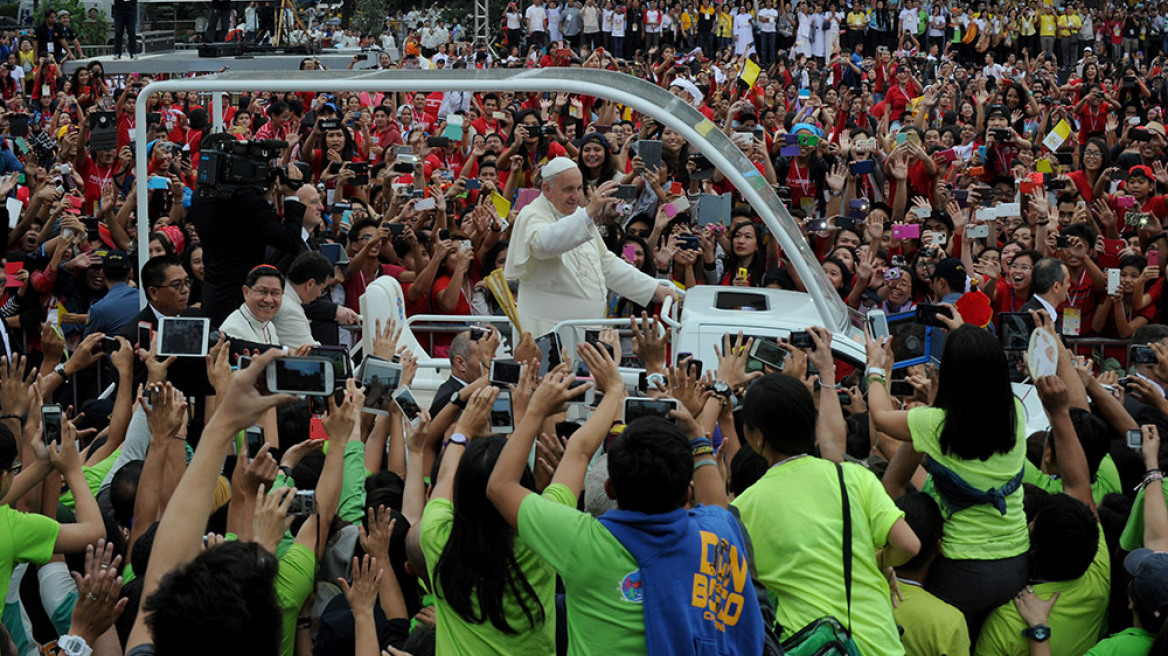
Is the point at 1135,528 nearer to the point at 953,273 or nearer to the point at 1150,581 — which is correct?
the point at 1150,581

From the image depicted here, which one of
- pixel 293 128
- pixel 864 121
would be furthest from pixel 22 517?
pixel 864 121

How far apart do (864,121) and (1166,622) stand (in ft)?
38.5

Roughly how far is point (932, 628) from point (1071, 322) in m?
5.05

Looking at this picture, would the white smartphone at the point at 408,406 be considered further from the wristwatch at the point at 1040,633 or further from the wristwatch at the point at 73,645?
the wristwatch at the point at 1040,633

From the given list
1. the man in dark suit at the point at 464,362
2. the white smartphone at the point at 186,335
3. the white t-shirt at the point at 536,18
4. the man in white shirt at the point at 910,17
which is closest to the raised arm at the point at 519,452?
the white smartphone at the point at 186,335

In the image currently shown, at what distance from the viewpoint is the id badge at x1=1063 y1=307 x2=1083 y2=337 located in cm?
870

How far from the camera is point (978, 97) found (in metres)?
16.1

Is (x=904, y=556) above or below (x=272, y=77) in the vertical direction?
below

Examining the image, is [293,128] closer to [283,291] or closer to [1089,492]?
[283,291]

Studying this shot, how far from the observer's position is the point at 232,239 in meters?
7.53

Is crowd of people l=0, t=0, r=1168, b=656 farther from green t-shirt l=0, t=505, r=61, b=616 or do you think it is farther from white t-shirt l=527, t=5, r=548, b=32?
white t-shirt l=527, t=5, r=548, b=32

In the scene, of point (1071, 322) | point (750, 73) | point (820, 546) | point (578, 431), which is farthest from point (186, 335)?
point (750, 73)

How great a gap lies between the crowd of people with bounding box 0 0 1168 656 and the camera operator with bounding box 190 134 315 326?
2 centimetres

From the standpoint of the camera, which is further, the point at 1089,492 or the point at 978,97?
the point at 978,97
